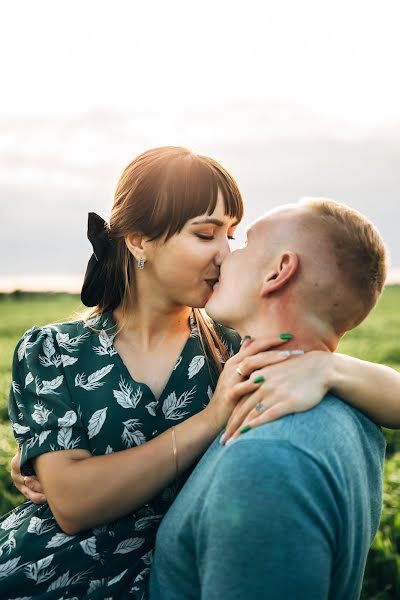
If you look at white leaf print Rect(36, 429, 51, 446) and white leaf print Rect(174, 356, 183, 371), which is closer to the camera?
white leaf print Rect(36, 429, 51, 446)

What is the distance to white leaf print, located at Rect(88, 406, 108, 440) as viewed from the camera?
3082 millimetres

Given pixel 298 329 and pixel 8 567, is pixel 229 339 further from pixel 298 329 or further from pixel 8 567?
pixel 8 567

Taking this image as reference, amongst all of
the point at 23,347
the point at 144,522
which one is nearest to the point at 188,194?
the point at 23,347

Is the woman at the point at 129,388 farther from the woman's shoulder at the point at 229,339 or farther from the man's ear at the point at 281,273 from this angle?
the man's ear at the point at 281,273

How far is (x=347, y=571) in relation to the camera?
88.3 inches

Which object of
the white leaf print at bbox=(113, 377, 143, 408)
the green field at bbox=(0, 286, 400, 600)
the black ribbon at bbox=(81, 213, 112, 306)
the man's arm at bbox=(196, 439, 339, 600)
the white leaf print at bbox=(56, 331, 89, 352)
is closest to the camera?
the man's arm at bbox=(196, 439, 339, 600)

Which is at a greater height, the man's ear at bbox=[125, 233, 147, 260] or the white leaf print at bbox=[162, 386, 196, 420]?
the man's ear at bbox=[125, 233, 147, 260]

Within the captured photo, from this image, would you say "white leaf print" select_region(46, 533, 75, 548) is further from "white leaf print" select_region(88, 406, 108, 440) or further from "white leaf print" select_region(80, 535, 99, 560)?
"white leaf print" select_region(88, 406, 108, 440)

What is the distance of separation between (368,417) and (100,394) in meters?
1.16

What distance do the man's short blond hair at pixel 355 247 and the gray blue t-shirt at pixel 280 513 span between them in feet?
1.56

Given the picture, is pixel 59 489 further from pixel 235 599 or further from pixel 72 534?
pixel 235 599

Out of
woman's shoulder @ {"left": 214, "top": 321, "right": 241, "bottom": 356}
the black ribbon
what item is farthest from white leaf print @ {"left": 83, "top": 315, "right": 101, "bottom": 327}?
woman's shoulder @ {"left": 214, "top": 321, "right": 241, "bottom": 356}

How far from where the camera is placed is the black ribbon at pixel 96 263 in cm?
354

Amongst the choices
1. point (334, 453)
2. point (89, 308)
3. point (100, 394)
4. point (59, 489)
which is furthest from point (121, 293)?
point (334, 453)
